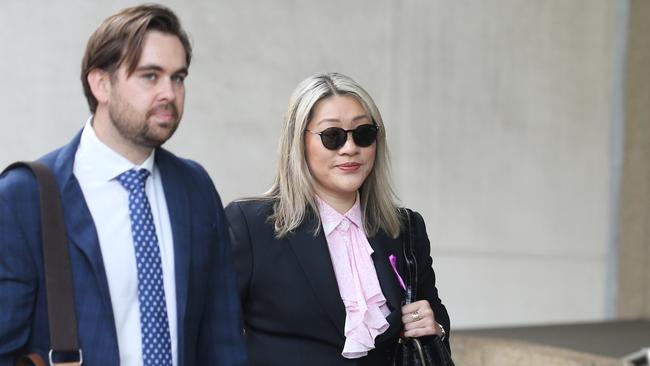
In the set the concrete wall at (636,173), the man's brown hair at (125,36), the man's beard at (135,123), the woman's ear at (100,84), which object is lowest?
the concrete wall at (636,173)

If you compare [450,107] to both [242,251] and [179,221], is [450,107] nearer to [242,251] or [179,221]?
[242,251]

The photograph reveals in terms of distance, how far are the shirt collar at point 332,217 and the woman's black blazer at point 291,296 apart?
0.17 feet

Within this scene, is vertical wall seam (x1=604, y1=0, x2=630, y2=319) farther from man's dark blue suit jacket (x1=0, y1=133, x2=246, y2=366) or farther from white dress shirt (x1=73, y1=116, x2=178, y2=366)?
white dress shirt (x1=73, y1=116, x2=178, y2=366)

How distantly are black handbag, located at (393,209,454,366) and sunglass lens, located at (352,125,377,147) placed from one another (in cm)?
45

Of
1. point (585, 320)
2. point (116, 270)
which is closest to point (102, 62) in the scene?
point (116, 270)

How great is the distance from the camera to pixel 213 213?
3.11m

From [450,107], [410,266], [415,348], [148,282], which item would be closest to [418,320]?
[415,348]

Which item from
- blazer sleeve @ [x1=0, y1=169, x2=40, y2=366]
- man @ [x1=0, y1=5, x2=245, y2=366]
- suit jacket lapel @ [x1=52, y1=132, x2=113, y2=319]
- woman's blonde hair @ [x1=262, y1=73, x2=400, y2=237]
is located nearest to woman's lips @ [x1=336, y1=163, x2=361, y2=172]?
woman's blonde hair @ [x1=262, y1=73, x2=400, y2=237]

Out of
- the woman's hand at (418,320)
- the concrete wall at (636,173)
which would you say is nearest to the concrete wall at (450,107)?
the concrete wall at (636,173)

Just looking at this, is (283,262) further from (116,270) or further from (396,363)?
(116,270)

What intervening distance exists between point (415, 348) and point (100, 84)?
1.52 m

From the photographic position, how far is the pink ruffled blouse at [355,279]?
12.1 feet

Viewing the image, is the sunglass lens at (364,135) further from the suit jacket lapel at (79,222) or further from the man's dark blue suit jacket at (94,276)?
the suit jacket lapel at (79,222)

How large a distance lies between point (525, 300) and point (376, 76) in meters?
3.68
